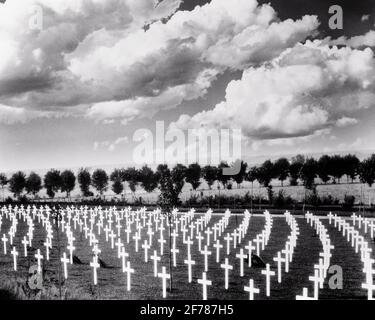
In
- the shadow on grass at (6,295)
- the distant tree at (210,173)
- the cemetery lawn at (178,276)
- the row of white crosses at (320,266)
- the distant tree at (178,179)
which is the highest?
the distant tree at (210,173)

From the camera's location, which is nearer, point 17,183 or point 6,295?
point 6,295

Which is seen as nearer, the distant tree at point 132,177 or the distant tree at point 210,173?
the distant tree at point 132,177

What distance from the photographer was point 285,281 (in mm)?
13695

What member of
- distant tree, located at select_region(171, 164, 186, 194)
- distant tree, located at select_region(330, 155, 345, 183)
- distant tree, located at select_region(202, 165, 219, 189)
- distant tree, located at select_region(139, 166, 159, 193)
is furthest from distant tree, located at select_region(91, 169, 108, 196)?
distant tree, located at select_region(330, 155, 345, 183)

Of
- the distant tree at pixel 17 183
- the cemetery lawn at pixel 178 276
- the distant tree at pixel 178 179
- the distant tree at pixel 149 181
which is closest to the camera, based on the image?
the cemetery lawn at pixel 178 276

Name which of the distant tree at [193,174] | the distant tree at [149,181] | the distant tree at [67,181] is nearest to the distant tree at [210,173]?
the distant tree at [193,174]

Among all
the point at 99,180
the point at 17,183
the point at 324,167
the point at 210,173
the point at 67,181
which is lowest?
the point at 17,183

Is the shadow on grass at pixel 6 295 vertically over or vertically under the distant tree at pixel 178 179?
under

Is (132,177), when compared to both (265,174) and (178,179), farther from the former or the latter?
(178,179)

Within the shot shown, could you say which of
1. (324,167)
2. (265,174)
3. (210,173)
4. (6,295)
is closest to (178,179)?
(265,174)

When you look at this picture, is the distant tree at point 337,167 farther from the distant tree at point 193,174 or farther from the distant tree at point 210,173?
the distant tree at point 193,174
